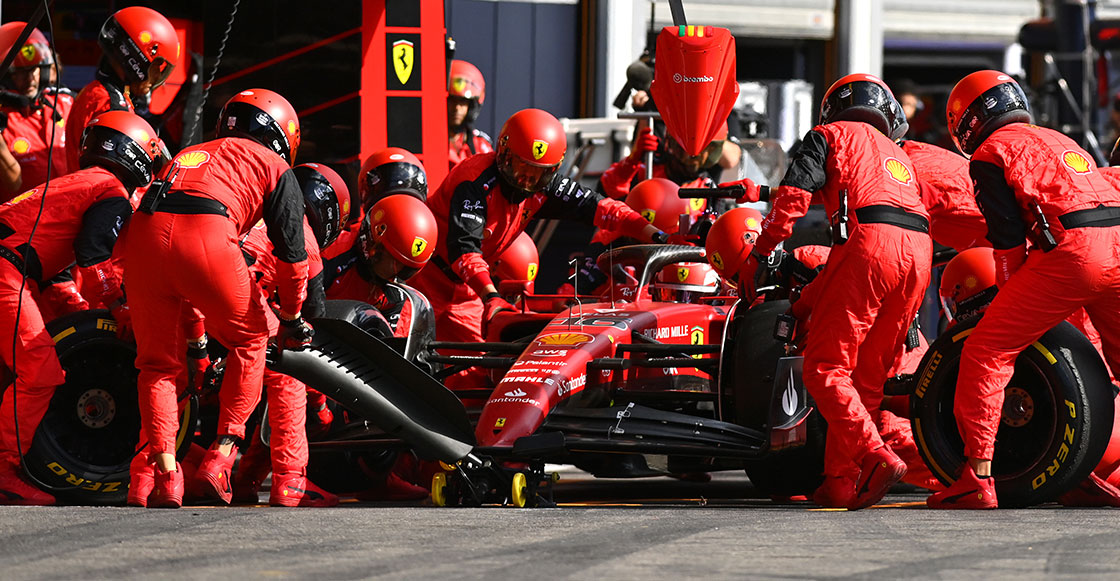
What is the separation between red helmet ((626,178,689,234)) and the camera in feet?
31.8

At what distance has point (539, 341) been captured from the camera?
7516 millimetres

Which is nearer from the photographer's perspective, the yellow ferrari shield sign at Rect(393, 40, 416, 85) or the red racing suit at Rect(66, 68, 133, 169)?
the red racing suit at Rect(66, 68, 133, 169)

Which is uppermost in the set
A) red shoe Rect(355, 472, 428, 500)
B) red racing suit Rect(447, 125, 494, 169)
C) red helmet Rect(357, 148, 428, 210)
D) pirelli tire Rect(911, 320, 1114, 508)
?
red helmet Rect(357, 148, 428, 210)

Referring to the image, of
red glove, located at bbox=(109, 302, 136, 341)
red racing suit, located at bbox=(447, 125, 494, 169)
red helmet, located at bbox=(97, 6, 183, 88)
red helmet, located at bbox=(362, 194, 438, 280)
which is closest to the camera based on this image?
red glove, located at bbox=(109, 302, 136, 341)

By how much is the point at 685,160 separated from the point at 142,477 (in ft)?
16.4

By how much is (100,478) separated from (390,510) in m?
1.56

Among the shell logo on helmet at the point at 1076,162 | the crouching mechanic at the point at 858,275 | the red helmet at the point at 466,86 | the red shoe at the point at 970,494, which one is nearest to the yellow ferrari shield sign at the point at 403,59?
the red helmet at the point at 466,86

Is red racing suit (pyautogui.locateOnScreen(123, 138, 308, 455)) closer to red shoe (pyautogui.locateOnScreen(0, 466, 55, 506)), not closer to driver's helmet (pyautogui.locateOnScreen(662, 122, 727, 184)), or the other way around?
red shoe (pyautogui.locateOnScreen(0, 466, 55, 506))

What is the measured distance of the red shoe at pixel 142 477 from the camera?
682 centimetres

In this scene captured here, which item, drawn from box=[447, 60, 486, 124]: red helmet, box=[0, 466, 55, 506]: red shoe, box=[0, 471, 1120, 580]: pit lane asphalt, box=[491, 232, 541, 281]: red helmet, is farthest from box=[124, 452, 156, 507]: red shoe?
box=[447, 60, 486, 124]: red helmet

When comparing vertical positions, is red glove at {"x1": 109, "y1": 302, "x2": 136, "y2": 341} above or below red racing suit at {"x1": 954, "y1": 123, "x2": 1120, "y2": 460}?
below

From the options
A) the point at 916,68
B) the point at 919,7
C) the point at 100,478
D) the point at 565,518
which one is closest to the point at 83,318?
the point at 100,478

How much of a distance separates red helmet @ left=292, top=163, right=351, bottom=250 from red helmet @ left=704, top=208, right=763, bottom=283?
185 cm

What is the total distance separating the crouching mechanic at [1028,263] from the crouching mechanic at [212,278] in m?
2.81
